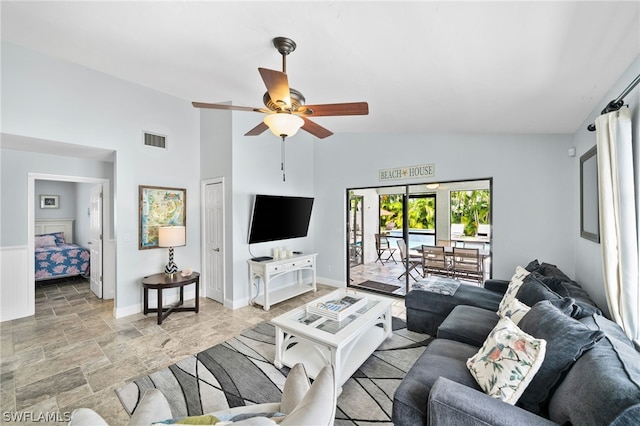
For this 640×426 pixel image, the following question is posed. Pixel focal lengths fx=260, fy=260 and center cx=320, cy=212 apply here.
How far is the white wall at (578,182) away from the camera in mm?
1626

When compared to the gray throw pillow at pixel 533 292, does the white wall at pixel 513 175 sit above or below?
above

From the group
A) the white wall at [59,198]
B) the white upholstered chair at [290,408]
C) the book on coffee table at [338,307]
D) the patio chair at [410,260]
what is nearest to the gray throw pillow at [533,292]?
the book on coffee table at [338,307]

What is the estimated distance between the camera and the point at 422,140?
4301mm

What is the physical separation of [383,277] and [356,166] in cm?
229

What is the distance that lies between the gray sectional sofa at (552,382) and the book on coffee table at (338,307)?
0.87 metres

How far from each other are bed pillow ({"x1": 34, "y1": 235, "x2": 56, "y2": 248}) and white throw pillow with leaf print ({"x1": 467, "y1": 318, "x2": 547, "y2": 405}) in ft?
25.9

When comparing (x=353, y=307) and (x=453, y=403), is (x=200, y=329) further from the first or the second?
(x=453, y=403)

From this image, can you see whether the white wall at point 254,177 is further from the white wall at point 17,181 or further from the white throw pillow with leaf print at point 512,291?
the white throw pillow with leaf print at point 512,291

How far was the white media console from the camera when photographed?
4.08 meters

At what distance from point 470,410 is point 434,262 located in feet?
10.9

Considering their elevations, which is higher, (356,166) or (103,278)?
(356,166)

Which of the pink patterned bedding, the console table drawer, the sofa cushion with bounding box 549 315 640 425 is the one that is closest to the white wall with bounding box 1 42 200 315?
the console table drawer

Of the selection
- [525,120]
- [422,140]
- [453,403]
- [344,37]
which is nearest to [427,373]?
[453,403]

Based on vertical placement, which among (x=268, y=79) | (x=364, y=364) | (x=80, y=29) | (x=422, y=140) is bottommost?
(x=364, y=364)
